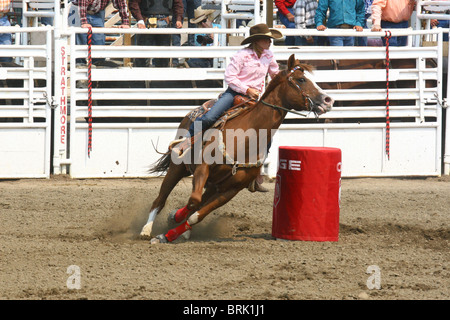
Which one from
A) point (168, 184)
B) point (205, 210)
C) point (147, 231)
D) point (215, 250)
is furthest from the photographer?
point (168, 184)

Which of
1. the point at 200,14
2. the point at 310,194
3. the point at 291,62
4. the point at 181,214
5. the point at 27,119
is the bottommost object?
the point at 181,214

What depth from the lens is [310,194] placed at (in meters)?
7.35

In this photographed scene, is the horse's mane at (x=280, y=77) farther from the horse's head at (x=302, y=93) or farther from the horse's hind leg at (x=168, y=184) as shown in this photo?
the horse's hind leg at (x=168, y=184)

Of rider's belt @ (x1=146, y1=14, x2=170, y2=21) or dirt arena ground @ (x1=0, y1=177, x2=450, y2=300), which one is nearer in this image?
dirt arena ground @ (x1=0, y1=177, x2=450, y2=300)

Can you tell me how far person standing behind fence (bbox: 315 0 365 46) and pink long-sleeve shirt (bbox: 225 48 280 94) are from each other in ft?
14.7

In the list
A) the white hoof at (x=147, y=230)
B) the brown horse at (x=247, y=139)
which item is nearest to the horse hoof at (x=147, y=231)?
the white hoof at (x=147, y=230)

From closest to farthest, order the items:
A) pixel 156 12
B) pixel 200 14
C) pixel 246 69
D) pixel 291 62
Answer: pixel 291 62
pixel 246 69
pixel 156 12
pixel 200 14

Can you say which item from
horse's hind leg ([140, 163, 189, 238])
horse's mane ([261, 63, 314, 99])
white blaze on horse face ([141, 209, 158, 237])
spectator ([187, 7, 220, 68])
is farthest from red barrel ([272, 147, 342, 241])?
spectator ([187, 7, 220, 68])

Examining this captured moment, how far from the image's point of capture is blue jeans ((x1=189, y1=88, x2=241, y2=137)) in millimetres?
7332

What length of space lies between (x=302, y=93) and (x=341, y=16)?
544 cm

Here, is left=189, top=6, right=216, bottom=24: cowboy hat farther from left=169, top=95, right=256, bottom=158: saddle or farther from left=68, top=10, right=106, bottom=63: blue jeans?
left=169, top=95, right=256, bottom=158: saddle

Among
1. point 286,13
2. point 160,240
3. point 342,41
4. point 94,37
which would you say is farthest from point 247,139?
point 286,13

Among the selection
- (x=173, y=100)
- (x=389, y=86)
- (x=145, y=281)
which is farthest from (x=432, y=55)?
(x=145, y=281)

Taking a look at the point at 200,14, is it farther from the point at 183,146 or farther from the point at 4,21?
the point at 183,146
